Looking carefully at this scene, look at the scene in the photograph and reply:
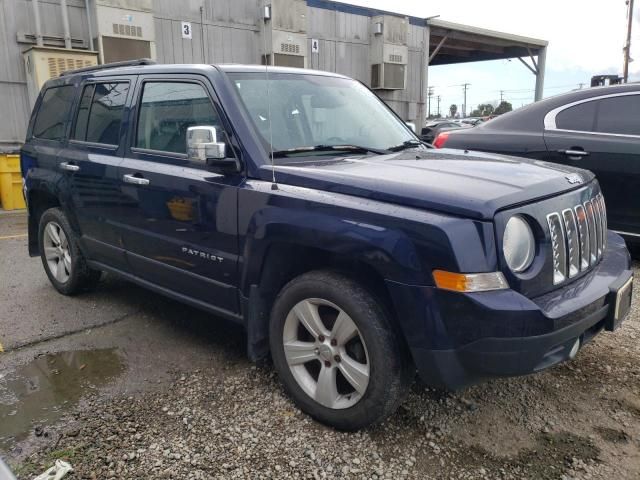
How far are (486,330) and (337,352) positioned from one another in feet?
2.47

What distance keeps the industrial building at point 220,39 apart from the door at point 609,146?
27.8 ft

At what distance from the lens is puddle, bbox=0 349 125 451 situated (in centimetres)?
280

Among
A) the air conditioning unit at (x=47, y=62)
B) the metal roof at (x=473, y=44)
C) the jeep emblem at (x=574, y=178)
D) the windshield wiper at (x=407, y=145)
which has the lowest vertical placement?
the jeep emblem at (x=574, y=178)

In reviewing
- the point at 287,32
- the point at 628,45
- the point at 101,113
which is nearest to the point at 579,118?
the point at 101,113

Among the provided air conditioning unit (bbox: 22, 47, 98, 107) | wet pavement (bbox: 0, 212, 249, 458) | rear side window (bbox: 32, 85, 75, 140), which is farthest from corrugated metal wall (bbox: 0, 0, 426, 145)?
wet pavement (bbox: 0, 212, 249, 458)

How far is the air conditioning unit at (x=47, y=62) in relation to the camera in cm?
1058

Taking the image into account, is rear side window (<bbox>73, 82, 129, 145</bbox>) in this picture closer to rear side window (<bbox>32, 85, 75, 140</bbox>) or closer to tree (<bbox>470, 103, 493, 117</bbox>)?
rear side window (<bbox>32, 85, 75, 140</bbox>)

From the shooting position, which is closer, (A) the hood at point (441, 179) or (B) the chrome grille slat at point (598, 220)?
(A) the hood at point (441, 179)

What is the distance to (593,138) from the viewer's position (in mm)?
4988

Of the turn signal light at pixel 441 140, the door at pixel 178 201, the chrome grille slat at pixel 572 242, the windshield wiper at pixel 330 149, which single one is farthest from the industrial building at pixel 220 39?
the chrome grille slat at pixel 572 242

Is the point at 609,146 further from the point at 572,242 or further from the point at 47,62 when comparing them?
the point at 47,62

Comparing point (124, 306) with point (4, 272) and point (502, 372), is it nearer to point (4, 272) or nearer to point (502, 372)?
point (4, 272)

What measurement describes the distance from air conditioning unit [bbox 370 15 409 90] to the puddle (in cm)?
1557

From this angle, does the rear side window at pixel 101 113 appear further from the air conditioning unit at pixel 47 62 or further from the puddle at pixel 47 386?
the air conditioning unit at pixel 47 62
